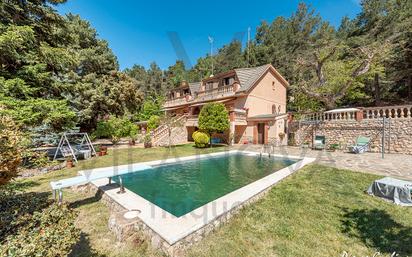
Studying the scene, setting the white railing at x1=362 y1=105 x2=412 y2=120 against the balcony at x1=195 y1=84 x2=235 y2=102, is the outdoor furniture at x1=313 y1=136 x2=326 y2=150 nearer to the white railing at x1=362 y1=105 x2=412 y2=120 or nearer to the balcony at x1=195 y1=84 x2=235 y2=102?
the white railing at x1=362 y1=105 x2=412 y2=120

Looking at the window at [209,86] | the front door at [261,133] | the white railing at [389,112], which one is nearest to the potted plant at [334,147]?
the white railing at [389,112]

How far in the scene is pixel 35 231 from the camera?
3.15m

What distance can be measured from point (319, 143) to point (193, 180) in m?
15.3

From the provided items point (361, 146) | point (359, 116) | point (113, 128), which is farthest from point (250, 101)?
point (113, 128)

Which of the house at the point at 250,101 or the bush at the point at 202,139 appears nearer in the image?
the bush at the point at 202,139

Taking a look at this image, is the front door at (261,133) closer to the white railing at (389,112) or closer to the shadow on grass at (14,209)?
the white railing at (389,112)

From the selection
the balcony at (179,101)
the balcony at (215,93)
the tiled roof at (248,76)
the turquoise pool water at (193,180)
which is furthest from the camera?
the balcony at (179,101)

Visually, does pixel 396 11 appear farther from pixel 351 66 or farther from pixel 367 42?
pixel 351 66

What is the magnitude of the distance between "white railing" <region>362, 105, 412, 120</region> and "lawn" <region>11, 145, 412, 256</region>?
Answer: 12668mm

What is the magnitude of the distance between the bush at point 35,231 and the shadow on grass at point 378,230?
7.00 meters

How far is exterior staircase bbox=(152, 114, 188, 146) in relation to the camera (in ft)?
76.1

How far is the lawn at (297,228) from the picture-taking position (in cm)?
455

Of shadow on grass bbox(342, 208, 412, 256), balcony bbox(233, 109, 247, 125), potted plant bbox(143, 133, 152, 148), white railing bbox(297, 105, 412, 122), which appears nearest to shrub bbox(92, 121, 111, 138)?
potted plant bbox(143, 133, 152, 148)

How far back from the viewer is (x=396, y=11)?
83.7ft
